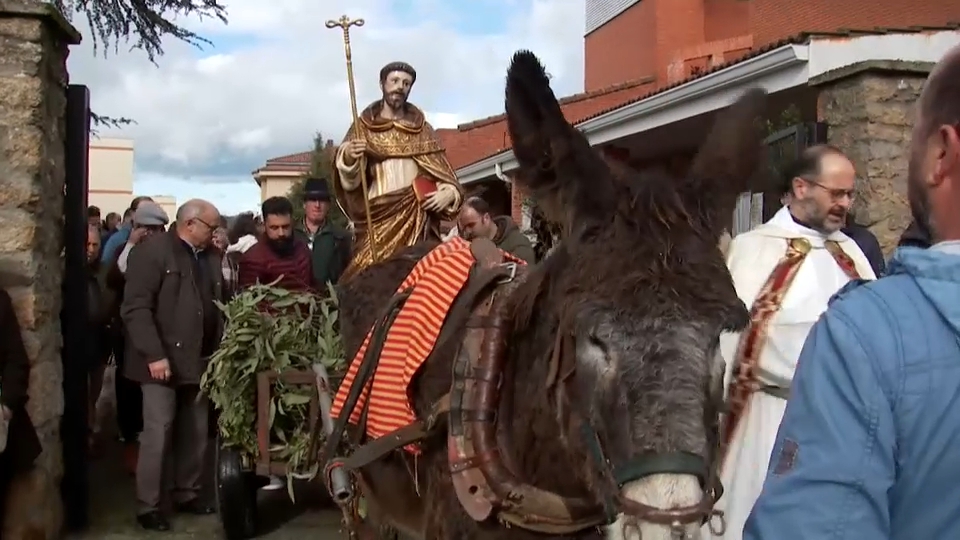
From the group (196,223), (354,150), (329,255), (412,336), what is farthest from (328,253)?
(412,336)

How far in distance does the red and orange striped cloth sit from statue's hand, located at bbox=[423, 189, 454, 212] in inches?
53.1

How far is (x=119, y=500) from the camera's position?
702 cm

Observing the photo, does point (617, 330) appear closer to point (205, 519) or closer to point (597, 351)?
point (597, 351)

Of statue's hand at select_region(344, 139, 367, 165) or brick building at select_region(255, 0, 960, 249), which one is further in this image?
brick building at select_region(255, 0, 960, 249)

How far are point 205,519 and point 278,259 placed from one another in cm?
193

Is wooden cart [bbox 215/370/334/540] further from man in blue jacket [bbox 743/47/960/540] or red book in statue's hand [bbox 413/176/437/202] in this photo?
man in blue jacket [bbox 743/47/960/540]

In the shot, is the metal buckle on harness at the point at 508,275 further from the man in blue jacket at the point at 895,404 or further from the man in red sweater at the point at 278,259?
the man in red sweater at the point at 278,259

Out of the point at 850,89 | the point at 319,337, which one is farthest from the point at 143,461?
the point at 850,89

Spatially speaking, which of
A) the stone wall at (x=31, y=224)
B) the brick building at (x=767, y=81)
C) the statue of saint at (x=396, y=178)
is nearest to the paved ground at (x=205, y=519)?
the stone wall at (x=31, y=224)

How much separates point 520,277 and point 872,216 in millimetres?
4301

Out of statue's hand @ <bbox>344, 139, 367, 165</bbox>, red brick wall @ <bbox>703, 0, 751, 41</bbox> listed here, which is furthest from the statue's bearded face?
red brick wall @ <bbox>703, 0, 751, 41</bbox>

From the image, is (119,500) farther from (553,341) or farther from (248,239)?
(553,341)

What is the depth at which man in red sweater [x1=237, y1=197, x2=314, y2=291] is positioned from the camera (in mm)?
6453

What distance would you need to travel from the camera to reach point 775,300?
142 inches
